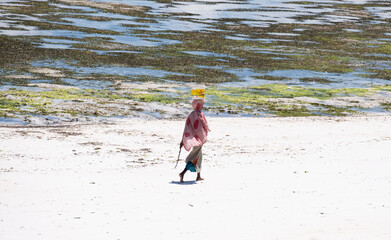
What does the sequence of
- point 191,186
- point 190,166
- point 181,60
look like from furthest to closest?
point 181,60 < point 190,166 < point 191,186

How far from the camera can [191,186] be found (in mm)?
13742

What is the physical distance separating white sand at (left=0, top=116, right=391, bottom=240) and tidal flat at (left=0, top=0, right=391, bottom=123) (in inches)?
237

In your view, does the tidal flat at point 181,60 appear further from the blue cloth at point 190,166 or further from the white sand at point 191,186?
the blue cloth at point 190,166

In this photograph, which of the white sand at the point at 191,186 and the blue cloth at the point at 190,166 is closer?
the white sand at the point at 191,186

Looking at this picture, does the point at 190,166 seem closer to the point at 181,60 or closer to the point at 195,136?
the point at 195,136

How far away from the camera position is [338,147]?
1900cm

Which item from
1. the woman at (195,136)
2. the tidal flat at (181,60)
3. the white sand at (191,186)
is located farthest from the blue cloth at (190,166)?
the tidal flat at (181,60)

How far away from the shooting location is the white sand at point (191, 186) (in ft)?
33.3

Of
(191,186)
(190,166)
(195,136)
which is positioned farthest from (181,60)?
(191,186)

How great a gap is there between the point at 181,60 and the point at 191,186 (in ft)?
96.8

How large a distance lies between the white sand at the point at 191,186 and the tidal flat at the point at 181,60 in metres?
6.02

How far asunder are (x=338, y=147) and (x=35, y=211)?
10364 mm

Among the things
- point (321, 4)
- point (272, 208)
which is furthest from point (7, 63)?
point (321, 4)

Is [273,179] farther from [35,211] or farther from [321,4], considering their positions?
[321,4]
